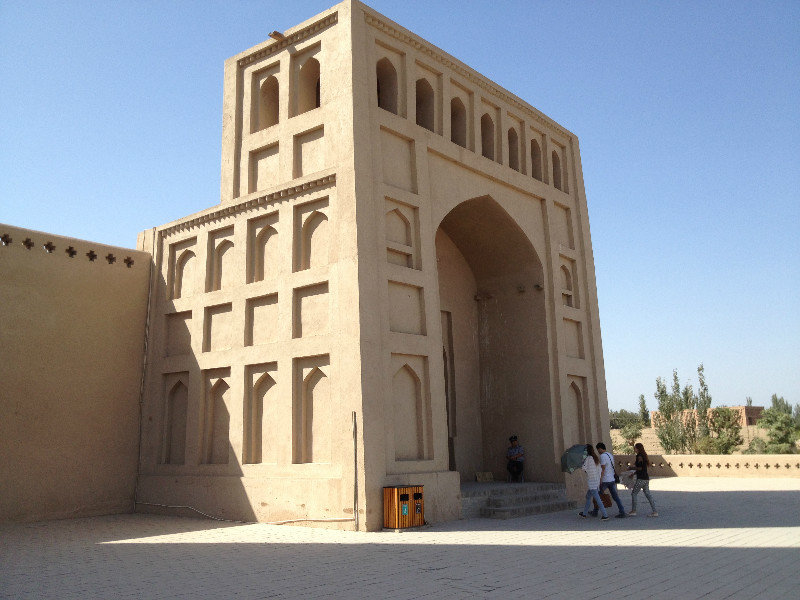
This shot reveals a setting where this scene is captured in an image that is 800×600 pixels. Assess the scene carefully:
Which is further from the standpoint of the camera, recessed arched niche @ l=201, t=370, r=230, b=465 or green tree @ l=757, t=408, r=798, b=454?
green tree @ l=757, t=408, r=798, b=454

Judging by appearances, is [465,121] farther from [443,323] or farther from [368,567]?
[368,567]

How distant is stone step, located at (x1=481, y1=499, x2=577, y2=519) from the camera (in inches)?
466

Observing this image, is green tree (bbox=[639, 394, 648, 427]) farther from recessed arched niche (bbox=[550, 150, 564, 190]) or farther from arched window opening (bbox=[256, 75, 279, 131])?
arched window opening (bbox=[256, 75, 279, 131])

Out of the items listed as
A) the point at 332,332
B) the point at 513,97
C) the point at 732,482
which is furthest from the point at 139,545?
the point at 732,482

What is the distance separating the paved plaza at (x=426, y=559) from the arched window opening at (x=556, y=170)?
28.3 feet

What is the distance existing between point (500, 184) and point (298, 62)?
5.09 metres

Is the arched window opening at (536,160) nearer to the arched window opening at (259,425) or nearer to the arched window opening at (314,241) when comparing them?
the arched window opening at (314,241)

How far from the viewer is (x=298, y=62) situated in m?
13.6

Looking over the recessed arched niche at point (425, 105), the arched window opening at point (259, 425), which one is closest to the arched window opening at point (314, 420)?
the arched window opening at point (259, 425)

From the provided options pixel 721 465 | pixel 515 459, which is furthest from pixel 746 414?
pixel 515 459

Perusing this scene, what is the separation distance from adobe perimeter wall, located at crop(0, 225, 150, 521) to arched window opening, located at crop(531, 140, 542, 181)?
994cm

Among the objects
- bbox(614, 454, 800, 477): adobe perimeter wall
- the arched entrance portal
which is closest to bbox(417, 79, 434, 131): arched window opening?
the arched entrance portal

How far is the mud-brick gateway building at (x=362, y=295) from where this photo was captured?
11.1 metres

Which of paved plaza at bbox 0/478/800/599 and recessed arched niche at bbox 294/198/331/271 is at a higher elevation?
recessed arched niche at bbox 294/198/331/271
